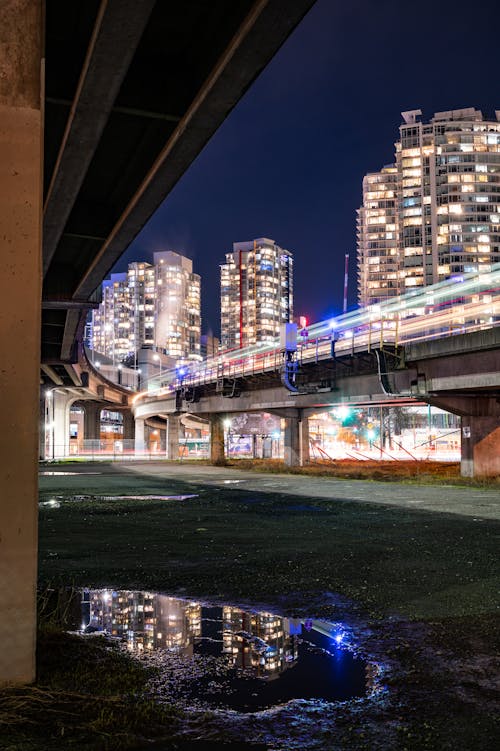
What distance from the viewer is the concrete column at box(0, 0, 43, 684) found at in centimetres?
523

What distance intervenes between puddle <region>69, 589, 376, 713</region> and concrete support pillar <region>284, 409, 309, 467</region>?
39119 millimetres

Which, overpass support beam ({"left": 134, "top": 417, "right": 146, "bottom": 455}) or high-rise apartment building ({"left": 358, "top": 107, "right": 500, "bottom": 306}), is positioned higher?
high-rise apartment building ({"left": 358, "top": 107, "right": 500, "bottom": 306})

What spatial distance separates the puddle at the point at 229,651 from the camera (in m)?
5.36

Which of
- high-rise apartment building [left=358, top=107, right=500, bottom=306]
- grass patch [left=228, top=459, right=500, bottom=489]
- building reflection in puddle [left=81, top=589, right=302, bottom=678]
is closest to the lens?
building reflection in puddle [left=81, top=589, right=302, bottom=678]

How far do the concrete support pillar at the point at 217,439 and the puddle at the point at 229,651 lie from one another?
49528mm

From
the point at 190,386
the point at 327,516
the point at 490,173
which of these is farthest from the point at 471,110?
the point at 327,516

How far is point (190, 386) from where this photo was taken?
2263 inches

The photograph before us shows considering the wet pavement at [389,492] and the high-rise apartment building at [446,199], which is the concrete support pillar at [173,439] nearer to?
the wet pavement at [389,492]

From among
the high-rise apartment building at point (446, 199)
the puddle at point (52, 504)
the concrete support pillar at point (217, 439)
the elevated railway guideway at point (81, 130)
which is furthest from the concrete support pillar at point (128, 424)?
the elevated railway guideway at point (81, 130)

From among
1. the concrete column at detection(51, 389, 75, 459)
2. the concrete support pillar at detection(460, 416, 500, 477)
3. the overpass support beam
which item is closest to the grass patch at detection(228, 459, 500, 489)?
the concrete support pillar at detection(460, 416, 500, 477)

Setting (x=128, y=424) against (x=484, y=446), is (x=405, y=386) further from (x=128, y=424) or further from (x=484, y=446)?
(x=128, y=424)

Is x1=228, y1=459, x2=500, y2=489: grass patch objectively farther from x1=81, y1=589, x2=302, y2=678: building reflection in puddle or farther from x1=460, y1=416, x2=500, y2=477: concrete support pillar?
x1=81, y1=589, x2=302, y2=678: building reflection in puddle

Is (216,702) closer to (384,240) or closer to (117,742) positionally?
(117,742)

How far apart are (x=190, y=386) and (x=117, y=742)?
175 feet
